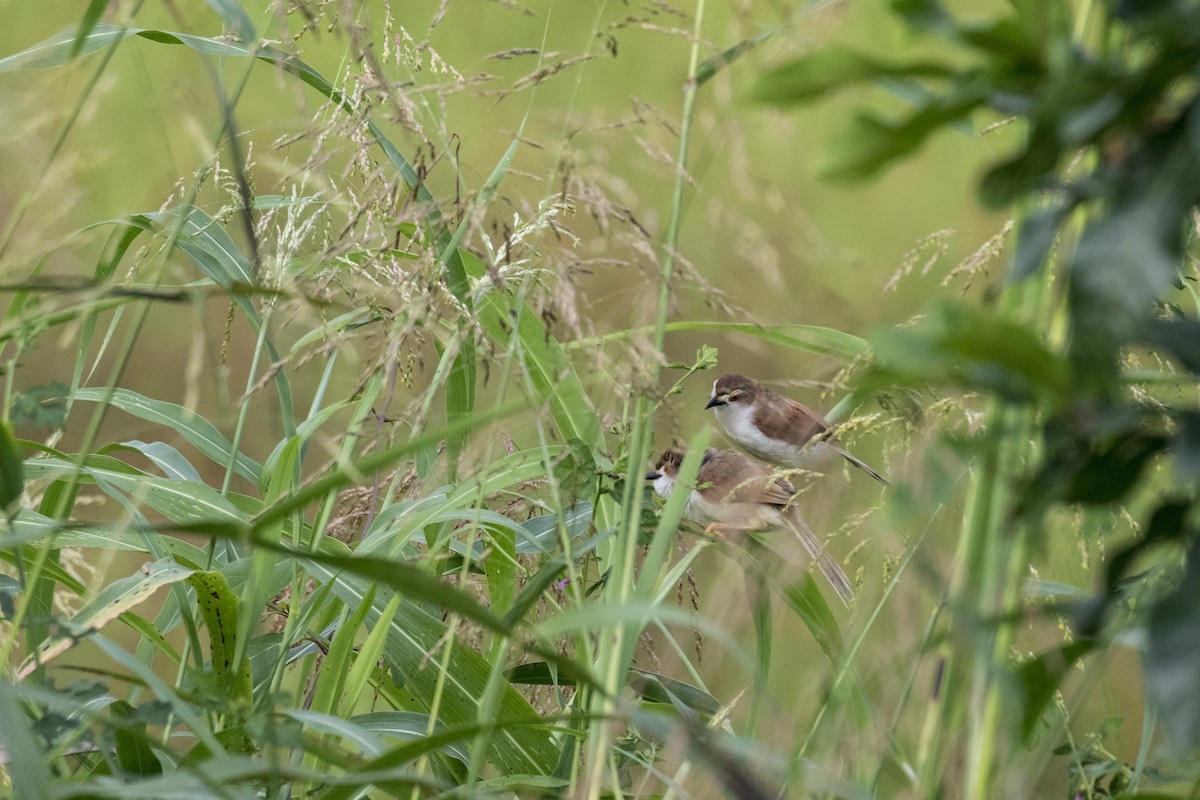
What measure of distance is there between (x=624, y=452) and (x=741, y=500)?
1.28 meters

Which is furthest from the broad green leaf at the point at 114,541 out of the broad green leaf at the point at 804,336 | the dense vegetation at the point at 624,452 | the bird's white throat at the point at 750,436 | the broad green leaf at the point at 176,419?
the bird's white throat at the point at 750,436

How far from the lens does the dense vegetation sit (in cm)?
58

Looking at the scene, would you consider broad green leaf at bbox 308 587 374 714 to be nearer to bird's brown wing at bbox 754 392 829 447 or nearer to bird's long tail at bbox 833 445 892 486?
bird's long tail at bbox 833 445 892 486

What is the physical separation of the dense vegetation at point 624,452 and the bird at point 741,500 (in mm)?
113

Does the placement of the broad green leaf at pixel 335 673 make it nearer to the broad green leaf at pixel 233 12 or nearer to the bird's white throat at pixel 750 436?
the broad green leaf at pixel 233 12

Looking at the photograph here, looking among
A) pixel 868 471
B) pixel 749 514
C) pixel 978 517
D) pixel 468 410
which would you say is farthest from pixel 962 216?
pixel 978 517

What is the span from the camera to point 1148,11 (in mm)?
551

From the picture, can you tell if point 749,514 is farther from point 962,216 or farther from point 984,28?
point 962,216

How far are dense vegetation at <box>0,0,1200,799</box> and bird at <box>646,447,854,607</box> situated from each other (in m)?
0.11

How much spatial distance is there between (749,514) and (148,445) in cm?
108

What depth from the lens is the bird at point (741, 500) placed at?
200 centimetres

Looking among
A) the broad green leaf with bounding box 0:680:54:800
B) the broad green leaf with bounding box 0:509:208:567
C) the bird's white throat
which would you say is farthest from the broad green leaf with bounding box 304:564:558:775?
the bird's white throat

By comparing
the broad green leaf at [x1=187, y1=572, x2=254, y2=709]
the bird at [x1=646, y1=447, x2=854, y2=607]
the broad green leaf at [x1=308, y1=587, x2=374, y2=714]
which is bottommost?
the bird at [x1=646, y1=447, x2=854, y2=607]

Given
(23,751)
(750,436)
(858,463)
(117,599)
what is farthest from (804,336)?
(750,436)
